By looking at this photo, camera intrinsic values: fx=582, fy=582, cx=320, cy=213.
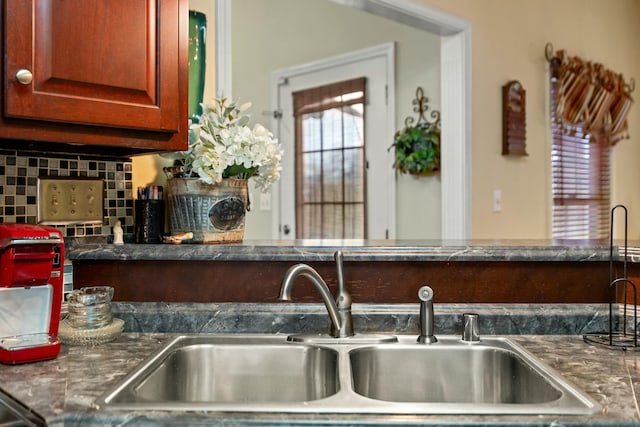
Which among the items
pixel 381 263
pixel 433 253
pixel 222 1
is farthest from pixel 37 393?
pixel 222 1

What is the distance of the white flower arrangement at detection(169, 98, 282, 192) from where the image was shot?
1.57 metres

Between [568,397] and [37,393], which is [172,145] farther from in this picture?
[568,397]

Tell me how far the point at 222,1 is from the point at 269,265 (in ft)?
3.10

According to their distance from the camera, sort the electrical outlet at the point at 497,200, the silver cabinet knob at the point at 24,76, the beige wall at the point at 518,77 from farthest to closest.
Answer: the electrical outlet at the point at 497,200 → the beige wall at the point at 518,77 → the silver cabinet knob at the point at 24,76

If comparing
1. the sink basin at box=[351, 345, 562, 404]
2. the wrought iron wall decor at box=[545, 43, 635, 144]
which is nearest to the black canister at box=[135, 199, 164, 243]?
the sink basin at box=[351, 345, 562, 404]

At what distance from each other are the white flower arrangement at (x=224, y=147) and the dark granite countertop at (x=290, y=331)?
0.37 metres

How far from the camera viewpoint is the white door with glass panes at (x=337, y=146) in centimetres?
366

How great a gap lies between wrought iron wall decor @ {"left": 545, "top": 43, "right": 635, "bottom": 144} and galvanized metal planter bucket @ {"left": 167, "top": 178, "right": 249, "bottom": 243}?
283 cm

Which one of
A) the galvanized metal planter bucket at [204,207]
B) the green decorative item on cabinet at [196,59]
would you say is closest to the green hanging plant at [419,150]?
the green decorative item on cabinet at [196,59]

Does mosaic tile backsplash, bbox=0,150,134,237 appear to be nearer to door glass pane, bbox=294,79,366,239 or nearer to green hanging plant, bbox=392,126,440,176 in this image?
green hanging plant, bbox=392,126,440,176

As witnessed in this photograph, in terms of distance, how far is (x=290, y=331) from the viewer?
57.9 inches

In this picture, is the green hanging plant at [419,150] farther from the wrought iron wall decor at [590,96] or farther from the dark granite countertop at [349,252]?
the dark granite countertop at [349,252]

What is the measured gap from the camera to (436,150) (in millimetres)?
3230

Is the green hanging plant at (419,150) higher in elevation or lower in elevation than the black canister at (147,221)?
higher
